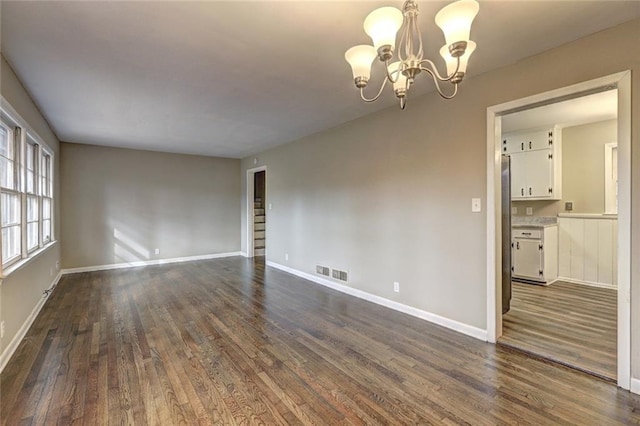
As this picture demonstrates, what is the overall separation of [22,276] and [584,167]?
752cm

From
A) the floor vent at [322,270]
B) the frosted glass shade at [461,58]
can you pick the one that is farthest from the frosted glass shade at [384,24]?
the floor vent at [322,270]

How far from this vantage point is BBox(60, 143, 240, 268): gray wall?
574cm

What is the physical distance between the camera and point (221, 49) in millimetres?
2312

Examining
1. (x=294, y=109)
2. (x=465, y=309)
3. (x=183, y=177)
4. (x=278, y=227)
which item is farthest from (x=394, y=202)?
(x=183, y=177)

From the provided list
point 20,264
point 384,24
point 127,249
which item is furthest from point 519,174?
point 127,249

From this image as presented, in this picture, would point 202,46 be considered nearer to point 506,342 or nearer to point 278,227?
point 506,342

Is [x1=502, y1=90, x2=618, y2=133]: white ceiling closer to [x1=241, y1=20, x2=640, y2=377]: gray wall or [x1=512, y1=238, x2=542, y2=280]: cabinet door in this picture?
[x1=241, y1=20, x2=640, y2=377]: gray wall

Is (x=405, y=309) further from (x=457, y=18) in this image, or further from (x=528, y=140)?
(x=528, y=140)

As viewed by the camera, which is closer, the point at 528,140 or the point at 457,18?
the point at 457,18

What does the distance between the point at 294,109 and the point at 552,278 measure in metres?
4.78

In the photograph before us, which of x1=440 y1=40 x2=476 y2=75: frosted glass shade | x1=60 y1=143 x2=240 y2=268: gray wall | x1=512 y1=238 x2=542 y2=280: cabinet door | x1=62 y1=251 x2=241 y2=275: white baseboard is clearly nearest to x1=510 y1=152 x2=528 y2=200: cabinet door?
x1=512 y1=238 x2=542 y2=280: cabinet door

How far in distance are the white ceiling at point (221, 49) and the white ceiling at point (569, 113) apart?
1653 mm

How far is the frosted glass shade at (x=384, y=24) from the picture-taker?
1494mm

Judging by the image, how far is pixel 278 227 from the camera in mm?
6062
